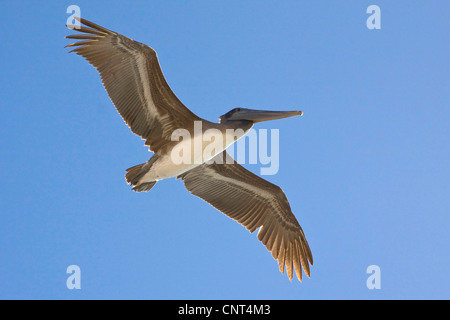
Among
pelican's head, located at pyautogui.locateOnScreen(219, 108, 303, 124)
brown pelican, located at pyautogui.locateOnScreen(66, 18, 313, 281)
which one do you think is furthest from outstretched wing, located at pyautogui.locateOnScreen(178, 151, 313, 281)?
pelican's head, located at pyautogui.locateOnScreen(219, 108, 303, 124)

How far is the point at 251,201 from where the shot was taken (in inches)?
498

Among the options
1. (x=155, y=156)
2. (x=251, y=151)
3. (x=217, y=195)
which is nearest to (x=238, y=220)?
(x=217, y=195)

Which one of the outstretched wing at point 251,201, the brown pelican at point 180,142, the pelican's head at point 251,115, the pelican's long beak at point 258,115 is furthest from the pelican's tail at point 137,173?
the pelican's long beak at point 258,115

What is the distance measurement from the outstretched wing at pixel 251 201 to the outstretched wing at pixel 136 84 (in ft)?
4.65

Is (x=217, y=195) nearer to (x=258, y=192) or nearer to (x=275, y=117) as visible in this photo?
(x=258, y=192)

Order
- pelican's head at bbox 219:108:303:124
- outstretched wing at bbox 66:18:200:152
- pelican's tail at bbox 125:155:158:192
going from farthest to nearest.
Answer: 1. pelican's head at bbox 219:108:303:124
2. pelican's tail at bbox 125:155:158:192
3. outstretched wing at bbox 66:18:200:152

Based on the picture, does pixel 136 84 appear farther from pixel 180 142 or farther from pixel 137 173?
pixel 137 173

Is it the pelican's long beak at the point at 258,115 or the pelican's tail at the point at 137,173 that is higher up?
the pelican's long beak at the point at 258,115

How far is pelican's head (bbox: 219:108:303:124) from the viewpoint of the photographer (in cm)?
1138

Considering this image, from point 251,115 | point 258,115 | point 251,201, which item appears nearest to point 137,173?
point 251,115

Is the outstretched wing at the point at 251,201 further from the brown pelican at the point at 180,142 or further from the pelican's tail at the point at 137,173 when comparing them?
the pelican's tail at the point at 137,173

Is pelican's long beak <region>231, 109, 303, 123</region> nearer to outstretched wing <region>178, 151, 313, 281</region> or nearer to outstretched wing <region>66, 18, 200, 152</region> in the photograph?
outstretched wing <region>66, 18, 200, 152</region>

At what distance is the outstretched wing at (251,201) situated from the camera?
1234 cm

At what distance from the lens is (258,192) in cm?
1265
